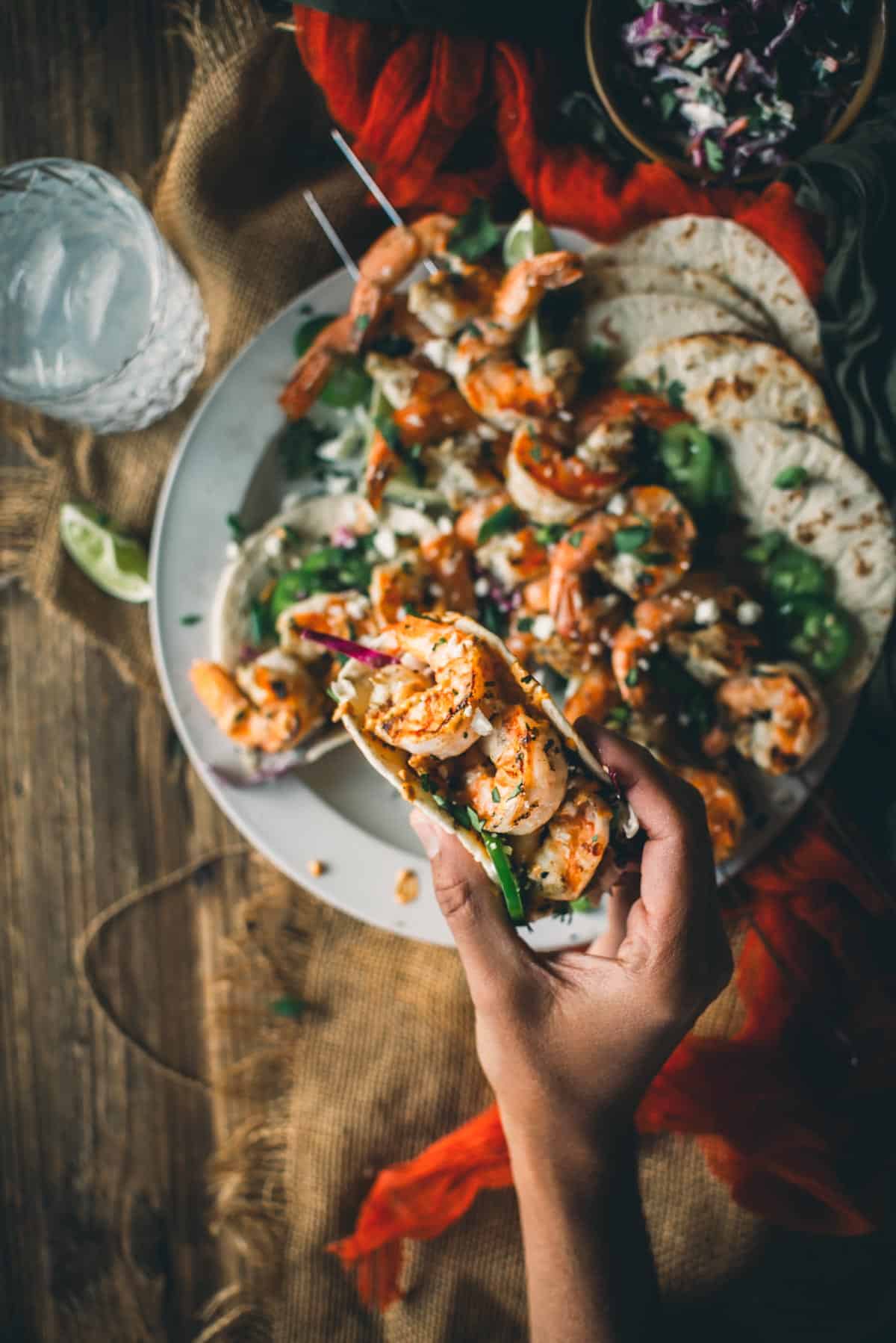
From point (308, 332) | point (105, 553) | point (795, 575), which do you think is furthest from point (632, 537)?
point (105, 553)

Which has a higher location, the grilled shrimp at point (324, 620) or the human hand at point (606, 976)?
the grilled shrimp at point (324, 620)

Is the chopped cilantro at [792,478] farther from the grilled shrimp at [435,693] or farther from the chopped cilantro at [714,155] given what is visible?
the grilled shrimp at [435,693]

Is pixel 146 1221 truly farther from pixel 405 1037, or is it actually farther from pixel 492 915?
pixel 492 915

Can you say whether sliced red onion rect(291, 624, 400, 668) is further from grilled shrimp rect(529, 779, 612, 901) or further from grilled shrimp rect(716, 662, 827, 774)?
grilled shrimp rect(716, 662, 827, 774)

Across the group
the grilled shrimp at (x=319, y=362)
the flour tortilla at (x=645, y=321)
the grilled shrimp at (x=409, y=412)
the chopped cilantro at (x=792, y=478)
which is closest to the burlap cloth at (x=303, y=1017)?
the grilled shrimp at (x=319, y=362)

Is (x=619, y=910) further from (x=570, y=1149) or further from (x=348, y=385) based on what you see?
(x=348, y=385)

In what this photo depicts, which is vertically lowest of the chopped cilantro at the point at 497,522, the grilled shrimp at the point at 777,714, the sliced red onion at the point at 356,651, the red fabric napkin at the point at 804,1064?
the red fabric napkin at the point at 804,1064

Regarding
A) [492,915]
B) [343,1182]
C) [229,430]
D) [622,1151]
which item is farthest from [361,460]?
[343,1182]
